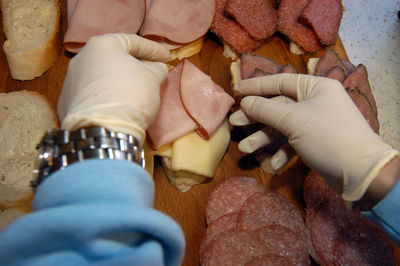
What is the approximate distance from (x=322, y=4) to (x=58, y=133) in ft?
6.27

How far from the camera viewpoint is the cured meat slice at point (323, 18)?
2.09 metres

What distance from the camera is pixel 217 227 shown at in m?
1.59

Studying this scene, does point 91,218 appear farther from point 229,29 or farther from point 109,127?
point 229,29

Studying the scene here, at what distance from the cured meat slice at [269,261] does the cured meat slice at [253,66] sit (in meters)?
1.00

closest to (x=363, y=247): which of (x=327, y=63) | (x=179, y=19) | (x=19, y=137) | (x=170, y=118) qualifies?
(x=327, y=63)

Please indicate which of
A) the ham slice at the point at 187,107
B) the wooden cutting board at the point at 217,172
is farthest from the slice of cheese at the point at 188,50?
the ham slice at the point at 187,107

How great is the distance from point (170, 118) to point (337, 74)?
1.02 m

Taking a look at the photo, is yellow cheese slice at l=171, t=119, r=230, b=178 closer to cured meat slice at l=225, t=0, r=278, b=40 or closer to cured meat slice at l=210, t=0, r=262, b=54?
cured meat slice at l=210, t=0, r=262, b=54

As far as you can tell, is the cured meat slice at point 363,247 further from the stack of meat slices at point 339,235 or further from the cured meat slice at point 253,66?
the cured meat slice at point 253,66

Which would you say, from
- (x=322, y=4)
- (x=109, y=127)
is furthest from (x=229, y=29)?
(x=109, y=127)

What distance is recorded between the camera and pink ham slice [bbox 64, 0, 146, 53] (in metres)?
1.95

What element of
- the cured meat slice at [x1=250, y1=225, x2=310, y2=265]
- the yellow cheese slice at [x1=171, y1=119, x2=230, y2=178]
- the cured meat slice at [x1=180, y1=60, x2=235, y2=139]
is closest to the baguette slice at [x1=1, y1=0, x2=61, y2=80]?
the cured meat slice at [x1=180, y1=60, x2=235, y2=139]

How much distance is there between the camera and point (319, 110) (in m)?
1.43

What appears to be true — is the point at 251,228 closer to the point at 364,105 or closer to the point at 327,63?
the point at 364,105
